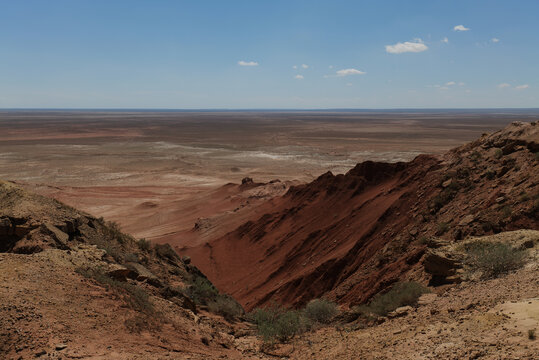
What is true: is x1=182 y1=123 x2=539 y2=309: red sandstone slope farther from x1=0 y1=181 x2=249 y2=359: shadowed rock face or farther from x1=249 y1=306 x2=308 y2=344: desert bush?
x1=0 y1=181 x2=249 y2=359: shadowed rock face

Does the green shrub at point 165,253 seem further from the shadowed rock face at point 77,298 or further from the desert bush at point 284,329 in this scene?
the desert bush at point 284,329

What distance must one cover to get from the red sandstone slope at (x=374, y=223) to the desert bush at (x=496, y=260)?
4.00ft

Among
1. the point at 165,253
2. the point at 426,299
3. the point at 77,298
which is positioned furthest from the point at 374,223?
the point at 77,298

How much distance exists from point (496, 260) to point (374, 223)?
24.1 ft

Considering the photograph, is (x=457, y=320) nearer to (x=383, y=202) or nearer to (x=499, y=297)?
(x=499, y=297)

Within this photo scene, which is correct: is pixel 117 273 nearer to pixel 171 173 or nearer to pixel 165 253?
pixel 165 253

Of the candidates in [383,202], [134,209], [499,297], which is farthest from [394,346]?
[134,209]

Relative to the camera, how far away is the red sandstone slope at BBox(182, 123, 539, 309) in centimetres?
1120

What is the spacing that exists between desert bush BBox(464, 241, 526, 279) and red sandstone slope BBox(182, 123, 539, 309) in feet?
4.00

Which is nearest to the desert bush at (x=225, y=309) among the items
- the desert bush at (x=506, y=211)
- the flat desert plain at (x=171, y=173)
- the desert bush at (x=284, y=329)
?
the desert bush at (x=284, y=329)

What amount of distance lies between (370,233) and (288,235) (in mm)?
6128

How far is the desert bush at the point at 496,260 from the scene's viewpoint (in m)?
7.95

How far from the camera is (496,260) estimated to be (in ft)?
26.2

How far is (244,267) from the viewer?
19.2m
